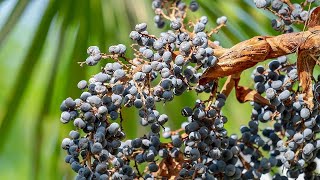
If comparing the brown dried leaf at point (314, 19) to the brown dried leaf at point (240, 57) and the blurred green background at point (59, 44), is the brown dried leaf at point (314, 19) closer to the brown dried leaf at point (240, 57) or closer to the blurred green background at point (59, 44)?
the brown dried leaf at point (240, 57)

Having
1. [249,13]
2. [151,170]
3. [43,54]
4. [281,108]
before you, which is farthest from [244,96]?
[43,54]

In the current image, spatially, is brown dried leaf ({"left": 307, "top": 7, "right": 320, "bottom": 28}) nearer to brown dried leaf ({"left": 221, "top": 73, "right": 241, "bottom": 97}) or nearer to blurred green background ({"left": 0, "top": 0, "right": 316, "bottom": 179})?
brown dried leaf ({"left": 221, "top": 73, "right": 241, "bottom": 97})

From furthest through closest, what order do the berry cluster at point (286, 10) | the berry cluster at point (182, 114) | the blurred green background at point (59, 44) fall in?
the blurred green background at point (59, 44)
the berry cluster at point (286, 10)
the berry cluster at point (182, 114)

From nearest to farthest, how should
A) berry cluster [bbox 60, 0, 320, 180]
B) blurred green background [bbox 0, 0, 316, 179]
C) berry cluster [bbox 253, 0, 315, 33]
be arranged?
berry cluster [bbox 60, 0, 320, 180], berry cluster [bbox 253, 0, 315, 33], blurred green background [bbox 0, 0, 316, 179]

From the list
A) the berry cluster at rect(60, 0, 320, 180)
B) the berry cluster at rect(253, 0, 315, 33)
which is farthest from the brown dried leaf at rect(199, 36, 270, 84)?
the berry cluster at rect(253, 0, 315, 33)

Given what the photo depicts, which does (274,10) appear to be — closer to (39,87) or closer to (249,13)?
(249,13)

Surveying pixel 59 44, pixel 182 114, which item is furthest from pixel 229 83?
pixel 59 44

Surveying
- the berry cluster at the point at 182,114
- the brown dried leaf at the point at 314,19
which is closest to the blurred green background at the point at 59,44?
the berry cluster at the point at 182,114
